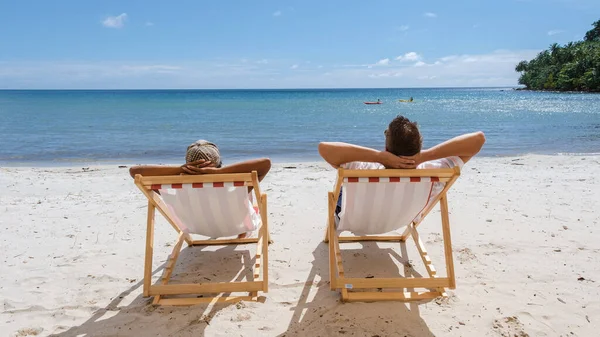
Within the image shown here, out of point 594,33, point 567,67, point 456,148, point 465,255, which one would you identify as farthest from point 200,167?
point 594,33

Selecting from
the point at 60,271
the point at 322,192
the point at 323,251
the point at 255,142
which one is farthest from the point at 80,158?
the point at 323,251

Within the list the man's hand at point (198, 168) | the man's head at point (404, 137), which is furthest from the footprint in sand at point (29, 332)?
the man's head at point (404, 137)

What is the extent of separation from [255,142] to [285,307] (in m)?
12.2

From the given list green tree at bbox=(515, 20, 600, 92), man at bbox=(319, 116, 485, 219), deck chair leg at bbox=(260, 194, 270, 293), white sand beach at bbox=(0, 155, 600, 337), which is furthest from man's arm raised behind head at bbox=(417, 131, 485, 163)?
green tree at bbox=(515, 20, 600, 92)

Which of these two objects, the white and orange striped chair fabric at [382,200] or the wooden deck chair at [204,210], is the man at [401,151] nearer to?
the white and orange striped chair fabric at [382,200]

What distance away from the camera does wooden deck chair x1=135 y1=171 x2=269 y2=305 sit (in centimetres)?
272

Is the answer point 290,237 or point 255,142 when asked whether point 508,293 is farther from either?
point 255,142

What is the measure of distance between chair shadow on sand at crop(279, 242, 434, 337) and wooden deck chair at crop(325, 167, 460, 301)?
0.09 m

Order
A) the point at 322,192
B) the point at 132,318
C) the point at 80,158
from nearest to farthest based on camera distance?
the point at 132,318
the point at 322,192
the point at 80,158

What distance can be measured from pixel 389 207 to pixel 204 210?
1.23 meters

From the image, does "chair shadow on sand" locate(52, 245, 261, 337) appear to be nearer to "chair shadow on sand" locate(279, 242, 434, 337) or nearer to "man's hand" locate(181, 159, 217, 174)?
"chair shadow on sand" locate(279, 242, 434, 337)

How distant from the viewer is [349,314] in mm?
2754

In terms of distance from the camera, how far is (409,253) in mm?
3773

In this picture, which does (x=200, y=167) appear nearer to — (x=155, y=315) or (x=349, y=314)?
(x=155, y=315)
